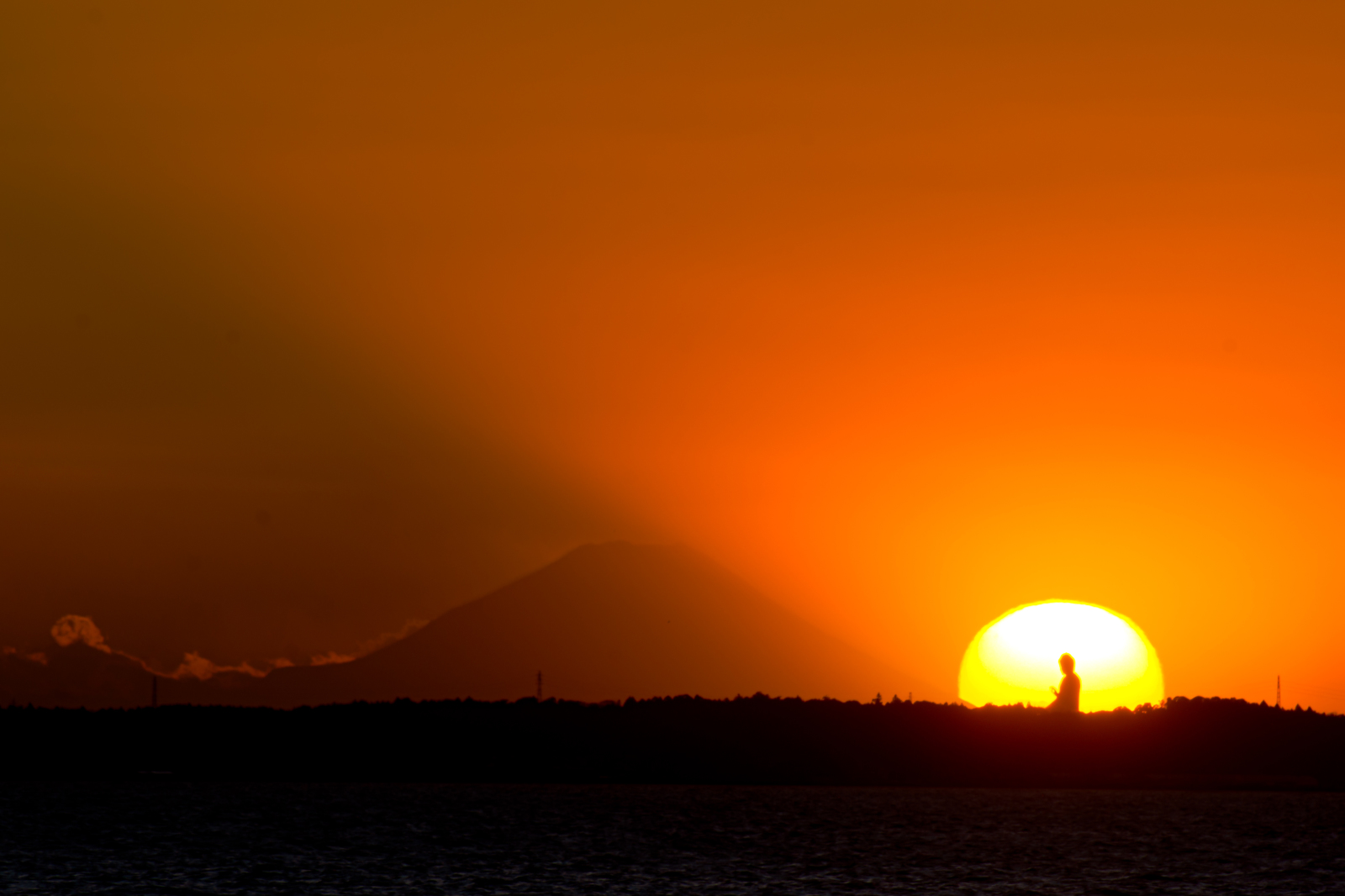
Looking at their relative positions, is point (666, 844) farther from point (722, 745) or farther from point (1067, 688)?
point (722, 745)

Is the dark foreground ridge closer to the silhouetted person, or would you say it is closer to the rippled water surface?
the rippled water surface

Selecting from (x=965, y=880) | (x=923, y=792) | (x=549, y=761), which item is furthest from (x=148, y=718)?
(x=965, y=880)

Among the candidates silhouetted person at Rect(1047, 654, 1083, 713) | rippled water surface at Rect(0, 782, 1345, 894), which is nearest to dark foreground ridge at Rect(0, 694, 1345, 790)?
rippled water surface at Rect(0, 782, 1345, 894)

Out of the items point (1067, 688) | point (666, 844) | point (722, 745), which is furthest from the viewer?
point (722, 745)

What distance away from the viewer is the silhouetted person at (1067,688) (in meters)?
77.2

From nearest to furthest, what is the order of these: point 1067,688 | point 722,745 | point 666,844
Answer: point 1067,688 → point 666,844 → point 722,745

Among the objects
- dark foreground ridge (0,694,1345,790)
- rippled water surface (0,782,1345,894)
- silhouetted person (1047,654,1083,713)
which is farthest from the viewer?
dark foreground ridge (0,694,1345,790)

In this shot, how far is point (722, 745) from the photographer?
17375 cm

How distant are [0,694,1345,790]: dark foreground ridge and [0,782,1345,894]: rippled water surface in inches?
653

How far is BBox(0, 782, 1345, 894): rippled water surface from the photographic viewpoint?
229 feet

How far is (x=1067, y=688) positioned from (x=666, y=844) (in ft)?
79.9

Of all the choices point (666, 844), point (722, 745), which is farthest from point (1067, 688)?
point (722, 745)

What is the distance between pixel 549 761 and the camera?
17800cm

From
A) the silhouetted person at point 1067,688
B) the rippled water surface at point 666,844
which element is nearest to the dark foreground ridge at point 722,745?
the rippled water surface at point 666,844
